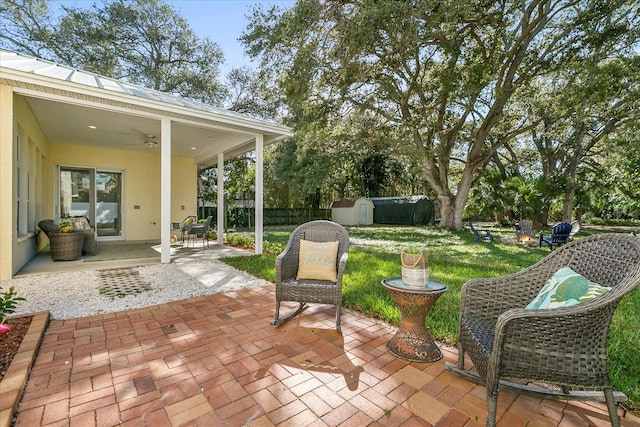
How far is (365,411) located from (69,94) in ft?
18.7

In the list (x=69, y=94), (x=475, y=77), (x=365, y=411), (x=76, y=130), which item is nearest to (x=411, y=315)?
(x=365, y=411)

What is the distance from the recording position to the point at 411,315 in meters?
2.40

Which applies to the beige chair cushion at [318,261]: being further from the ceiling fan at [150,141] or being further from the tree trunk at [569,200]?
the tree trunk at [569,200]

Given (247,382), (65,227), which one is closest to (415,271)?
(247,382)

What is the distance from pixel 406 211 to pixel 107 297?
1659 centimetres

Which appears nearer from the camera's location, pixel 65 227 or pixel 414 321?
pixel 414 321

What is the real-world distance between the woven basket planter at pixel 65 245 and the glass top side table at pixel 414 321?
5.94m

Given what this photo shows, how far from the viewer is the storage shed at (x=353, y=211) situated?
18.3 meters

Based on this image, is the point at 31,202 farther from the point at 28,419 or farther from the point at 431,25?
the point at 431,25

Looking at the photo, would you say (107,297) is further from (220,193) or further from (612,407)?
(220,193)

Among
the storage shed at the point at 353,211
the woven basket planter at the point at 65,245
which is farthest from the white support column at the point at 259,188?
the storage shed at the point at 353,211

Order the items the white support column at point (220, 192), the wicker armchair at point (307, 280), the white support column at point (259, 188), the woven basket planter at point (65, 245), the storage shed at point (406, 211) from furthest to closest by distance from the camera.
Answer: the storage shed at point (406, 211) → the white support column at point (220, 192) → the white support column at point (259, 188) → the woven basket planter at point (65, 245) → the wicker armchair at point (307, 280)

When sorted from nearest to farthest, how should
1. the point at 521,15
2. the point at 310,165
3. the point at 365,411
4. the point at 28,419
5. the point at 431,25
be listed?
the point at 28,419 → the point at 365,411 → the point at 431,25 → the point at 521,15 → the point at 310,165

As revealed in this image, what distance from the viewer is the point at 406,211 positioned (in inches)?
718
